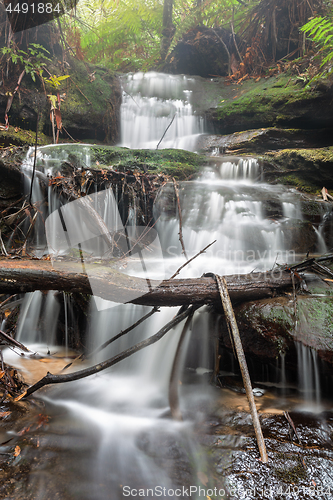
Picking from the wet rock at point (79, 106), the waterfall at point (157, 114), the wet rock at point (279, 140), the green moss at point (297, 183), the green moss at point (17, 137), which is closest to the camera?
the green moss at point (17, 137)

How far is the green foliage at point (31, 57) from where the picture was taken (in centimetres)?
646

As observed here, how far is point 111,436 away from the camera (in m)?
2.00

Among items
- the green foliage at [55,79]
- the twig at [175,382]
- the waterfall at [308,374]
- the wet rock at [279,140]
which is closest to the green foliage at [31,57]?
the green foliage at [55,79]

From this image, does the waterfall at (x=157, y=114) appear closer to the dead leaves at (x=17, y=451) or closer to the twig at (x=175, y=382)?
the twig at (x=175, y=382)

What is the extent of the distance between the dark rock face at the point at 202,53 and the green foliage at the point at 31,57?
567 cm

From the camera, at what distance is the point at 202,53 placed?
1073cm

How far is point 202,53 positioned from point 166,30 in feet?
7.77

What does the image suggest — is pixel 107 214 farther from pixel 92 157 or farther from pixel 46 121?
pixel 46 121

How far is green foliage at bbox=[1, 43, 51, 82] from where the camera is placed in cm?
646

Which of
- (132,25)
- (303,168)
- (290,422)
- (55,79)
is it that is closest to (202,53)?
(132,25)

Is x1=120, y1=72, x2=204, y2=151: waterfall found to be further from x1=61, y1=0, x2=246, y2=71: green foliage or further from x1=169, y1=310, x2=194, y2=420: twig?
x1=169, y1=310, x2=194, y2=420: twig

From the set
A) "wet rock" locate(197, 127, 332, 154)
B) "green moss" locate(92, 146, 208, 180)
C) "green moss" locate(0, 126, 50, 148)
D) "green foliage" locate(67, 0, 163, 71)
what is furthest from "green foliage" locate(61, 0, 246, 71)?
"green moss" locate(92, 146, 208, 180)

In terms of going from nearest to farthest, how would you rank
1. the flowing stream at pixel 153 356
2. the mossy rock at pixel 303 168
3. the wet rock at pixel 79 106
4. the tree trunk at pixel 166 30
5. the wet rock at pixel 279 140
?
the flowing stream at pixel 153 356
the mossy rock at pixel 303 168
the wet rock at pixel 79 106
the wet rock at pixel 279 140
the tree trunk at pixel 166 30

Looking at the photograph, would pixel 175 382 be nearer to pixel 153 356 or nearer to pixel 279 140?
pixel 153 356
